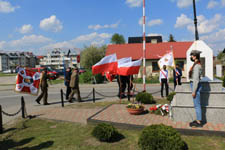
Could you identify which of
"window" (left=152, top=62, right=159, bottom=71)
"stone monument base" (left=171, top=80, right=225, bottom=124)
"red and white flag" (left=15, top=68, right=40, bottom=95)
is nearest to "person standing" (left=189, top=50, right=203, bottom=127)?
"stone monument base" (left=171, top=80, right=225, bottom=124)

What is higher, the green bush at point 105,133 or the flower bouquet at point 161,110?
the flower bouquet at point 161,110

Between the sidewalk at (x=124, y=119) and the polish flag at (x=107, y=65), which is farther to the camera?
the polish flag at (x=107, y=65)

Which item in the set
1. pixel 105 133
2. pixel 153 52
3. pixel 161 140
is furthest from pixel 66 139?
pixel 153 52

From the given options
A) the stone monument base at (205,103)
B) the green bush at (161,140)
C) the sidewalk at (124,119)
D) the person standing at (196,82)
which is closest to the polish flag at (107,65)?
the sidewalk at (124,119)

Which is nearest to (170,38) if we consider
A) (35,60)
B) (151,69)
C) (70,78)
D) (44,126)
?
(151,69)

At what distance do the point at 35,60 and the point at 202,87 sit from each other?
140m

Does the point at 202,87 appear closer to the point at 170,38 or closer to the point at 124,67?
the point at 124,67

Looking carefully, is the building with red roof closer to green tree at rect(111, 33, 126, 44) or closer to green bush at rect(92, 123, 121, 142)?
green bush at rect(92, 123, 121, 142)

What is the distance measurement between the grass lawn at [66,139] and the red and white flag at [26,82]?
6.71 ft

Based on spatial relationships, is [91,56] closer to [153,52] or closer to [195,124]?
[153,52]

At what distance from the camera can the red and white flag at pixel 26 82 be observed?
26.5 feet

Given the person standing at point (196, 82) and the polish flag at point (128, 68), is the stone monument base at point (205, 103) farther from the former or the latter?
the polish flag at point (128, 68)

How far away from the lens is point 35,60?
134500 millimetres

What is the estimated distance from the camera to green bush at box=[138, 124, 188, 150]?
3697 mm
